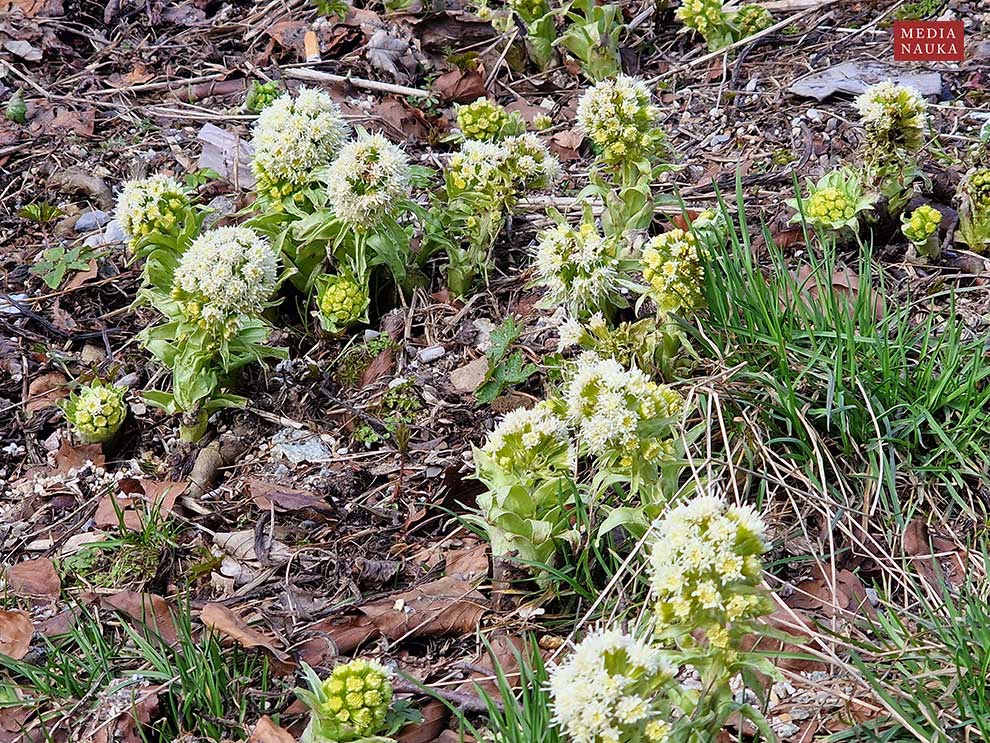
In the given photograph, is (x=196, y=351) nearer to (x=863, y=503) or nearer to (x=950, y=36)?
(x=863, y=503)

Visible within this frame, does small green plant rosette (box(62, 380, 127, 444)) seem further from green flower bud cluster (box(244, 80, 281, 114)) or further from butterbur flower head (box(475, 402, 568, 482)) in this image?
green flower bud cluster (box(244, 80, 281, 114))

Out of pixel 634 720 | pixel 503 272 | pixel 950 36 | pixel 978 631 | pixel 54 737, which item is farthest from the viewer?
pixel 950 36

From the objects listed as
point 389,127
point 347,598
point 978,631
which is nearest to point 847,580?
point 978,631

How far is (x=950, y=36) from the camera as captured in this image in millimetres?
4152

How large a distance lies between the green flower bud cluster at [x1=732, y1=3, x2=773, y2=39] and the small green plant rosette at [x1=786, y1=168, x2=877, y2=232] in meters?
1.42

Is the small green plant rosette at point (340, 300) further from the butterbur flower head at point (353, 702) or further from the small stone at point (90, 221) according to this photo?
the butterbur flower head at point (353, 702)

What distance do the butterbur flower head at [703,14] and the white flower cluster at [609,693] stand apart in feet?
10.6

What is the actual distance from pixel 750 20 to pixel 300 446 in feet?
8.97

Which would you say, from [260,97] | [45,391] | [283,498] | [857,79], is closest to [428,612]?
[283,498]

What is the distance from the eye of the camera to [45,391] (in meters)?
3.29

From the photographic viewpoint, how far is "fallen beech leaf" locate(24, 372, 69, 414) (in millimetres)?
3250

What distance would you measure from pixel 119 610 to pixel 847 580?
5.62 feet

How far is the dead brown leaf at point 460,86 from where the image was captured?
14.4ft

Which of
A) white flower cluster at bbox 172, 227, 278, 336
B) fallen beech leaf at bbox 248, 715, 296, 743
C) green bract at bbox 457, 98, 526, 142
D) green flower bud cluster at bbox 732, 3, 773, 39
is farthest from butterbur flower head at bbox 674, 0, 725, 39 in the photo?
fallen beech leaf at bbox 248, 715, 296, 743
